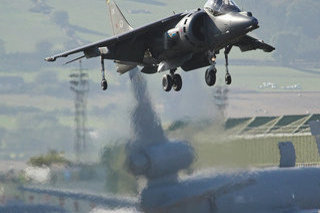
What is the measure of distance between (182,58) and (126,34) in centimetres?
323

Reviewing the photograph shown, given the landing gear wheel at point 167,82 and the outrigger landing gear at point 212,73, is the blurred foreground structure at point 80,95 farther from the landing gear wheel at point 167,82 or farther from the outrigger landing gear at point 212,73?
the outrigger landing gear at point 212,73

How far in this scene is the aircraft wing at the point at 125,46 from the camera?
46.5m

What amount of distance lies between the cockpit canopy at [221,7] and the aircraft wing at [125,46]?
10.7 feet

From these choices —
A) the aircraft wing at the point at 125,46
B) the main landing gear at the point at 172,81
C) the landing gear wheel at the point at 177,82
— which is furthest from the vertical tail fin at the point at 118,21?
the landing gear wheel at the point at 177,82

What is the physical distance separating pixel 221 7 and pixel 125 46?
609cm

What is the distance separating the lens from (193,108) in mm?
64000

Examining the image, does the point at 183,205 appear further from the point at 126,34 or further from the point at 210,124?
the point at 126,34

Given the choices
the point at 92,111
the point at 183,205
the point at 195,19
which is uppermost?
the point at 92,111

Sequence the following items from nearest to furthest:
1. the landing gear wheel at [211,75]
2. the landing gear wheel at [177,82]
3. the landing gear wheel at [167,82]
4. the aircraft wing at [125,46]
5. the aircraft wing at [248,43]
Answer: the landing gear wheel at [211,75], the landing gear wheel at [167,82], the landing gear wheel at [177,82], the aircraft wing at [125,46], the aircraft wing at [248,43]

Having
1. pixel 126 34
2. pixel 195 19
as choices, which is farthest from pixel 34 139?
pixel 195 19

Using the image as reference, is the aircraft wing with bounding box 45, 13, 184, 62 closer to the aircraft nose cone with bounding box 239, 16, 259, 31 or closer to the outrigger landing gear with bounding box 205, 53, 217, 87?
the outrigger landing gear with bounding box 205, 53, 217, 87

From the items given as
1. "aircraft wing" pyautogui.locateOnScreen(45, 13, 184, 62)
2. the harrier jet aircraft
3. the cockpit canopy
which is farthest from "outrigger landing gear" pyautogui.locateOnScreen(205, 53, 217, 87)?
"aircraft wing" pyautogui.locateOnScreen(45, 13, 184, 62)

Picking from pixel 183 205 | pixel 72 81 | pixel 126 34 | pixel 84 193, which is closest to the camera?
pixel 126 34

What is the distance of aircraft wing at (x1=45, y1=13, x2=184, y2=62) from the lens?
46469 mm
